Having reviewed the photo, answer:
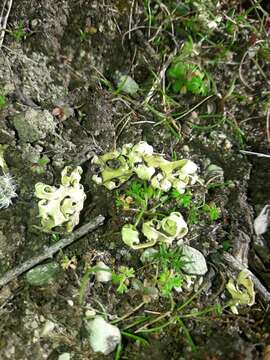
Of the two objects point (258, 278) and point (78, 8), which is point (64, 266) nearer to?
point (258, 278)

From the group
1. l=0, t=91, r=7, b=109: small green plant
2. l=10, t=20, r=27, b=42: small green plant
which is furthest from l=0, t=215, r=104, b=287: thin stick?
l=10, t=20, r=27, b=42: small green plant

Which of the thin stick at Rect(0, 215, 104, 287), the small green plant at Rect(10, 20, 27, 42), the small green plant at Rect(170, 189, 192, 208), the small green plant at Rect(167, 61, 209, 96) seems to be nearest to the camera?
the thin stick at Rect(0, 215, 104, 287)

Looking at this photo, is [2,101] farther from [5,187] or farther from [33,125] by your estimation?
[5,187]

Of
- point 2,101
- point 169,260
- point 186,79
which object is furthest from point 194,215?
point 2,101

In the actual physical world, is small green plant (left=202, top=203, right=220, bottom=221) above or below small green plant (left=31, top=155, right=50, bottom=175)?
below

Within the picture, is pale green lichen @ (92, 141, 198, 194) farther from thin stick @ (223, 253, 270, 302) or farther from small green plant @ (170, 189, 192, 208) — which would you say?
thin stick @ (223, 253, 270, 302)

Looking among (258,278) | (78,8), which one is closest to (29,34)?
(78,8)

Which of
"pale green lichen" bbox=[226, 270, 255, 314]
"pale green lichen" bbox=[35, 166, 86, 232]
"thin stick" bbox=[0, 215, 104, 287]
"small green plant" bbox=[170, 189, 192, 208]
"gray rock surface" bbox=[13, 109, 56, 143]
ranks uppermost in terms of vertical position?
"gray rock surface" bbox=[13, 109, 56, 143]

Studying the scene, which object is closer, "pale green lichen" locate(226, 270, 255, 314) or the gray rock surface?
"pale green lichen" locate(226, 270, 255, 314)
